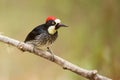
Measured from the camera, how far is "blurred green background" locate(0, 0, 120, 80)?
2891 mm

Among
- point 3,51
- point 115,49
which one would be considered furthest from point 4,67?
point 115,49

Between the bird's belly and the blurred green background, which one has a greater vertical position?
the bird's belly

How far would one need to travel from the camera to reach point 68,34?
297 cm

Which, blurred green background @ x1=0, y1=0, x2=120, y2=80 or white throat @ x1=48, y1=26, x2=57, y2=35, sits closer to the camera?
white throat @ x1=48, y1=26, x2=57, y2=35

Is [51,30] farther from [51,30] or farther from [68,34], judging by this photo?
[68,34]

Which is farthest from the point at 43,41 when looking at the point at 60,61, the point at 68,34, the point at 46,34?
the point at 68,34

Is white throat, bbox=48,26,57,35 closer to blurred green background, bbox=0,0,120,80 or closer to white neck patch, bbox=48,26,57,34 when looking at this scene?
white neck patch, bbox=48,26,57,34

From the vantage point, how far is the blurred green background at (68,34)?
289 centimetres

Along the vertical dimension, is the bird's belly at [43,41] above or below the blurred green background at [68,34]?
above

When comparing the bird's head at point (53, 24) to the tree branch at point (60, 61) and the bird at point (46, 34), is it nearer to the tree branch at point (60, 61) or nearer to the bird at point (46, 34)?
the bird at point (46, 34)

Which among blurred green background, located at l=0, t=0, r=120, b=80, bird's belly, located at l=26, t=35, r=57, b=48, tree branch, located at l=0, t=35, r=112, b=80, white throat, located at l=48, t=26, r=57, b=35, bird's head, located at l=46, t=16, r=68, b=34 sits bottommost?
blurred green background, located at l=0, t=0, r=120, b=80

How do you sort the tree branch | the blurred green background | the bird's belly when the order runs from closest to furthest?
the tree branch
the bird's belly
the blurred green background

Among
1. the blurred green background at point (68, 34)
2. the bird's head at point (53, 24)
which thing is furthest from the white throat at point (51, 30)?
the blurred green background at point (68, 34)

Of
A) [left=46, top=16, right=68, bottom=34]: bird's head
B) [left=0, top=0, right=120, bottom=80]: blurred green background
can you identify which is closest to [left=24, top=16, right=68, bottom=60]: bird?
[left=46, top=16, right=68, bottom=34]: bird's head
